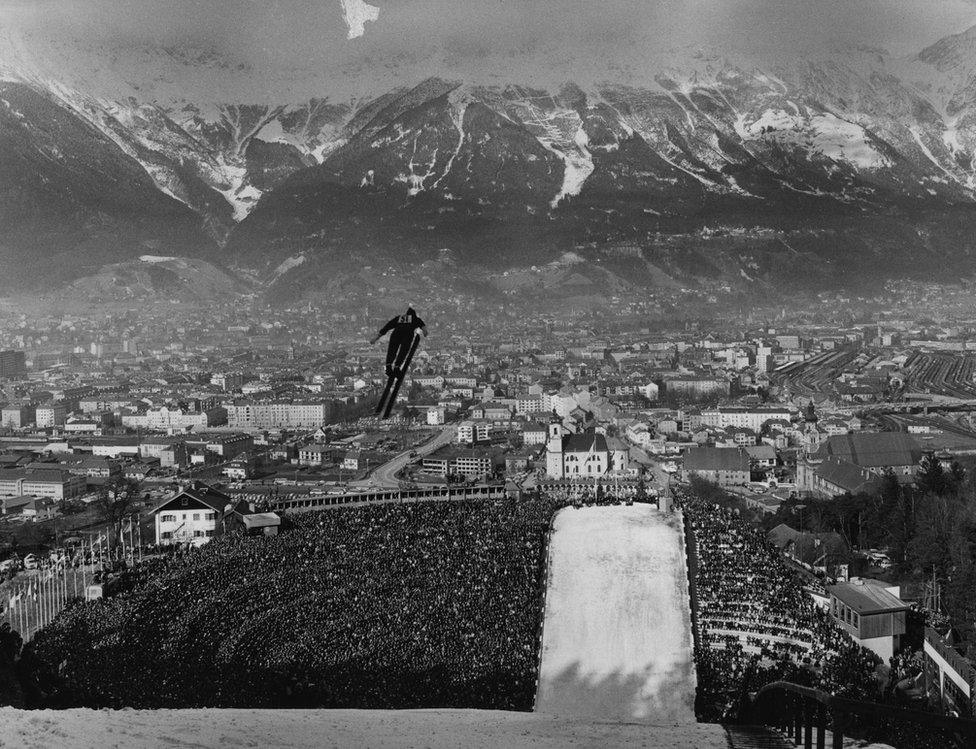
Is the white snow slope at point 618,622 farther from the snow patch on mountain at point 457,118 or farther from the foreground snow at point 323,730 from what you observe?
the snow patch on mountain at point 457,118

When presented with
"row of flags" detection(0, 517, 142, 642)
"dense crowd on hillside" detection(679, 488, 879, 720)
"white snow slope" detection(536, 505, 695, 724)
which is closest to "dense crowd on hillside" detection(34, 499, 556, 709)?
"white snow slope" detection(536, 505, 695, 724)

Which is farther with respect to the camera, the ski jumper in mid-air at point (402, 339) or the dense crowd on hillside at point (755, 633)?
the dense crowd on hillside at point (755, 633)

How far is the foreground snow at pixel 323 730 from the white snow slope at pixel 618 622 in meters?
0.78

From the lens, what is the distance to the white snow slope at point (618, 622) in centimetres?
951

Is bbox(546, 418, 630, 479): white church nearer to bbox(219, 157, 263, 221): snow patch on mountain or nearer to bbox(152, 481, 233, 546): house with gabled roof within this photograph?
bbox(152, 481, 233, 546): house with gabled roof

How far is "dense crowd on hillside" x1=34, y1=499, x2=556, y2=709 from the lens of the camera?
9.88 meters

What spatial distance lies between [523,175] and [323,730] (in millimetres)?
74144

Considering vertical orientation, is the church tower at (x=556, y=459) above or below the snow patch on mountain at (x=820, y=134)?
below

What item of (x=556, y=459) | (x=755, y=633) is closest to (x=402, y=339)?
(x=755, y=633)

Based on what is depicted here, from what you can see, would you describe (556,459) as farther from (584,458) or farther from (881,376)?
(881,376)

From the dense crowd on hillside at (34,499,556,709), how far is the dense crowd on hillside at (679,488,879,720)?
1414 mm

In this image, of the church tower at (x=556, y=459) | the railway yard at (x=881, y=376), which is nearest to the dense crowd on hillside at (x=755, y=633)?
the church tower at (x=556, y=459)

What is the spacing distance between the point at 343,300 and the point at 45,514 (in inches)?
1543

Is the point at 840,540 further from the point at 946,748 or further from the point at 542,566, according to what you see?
the point at 946,748
